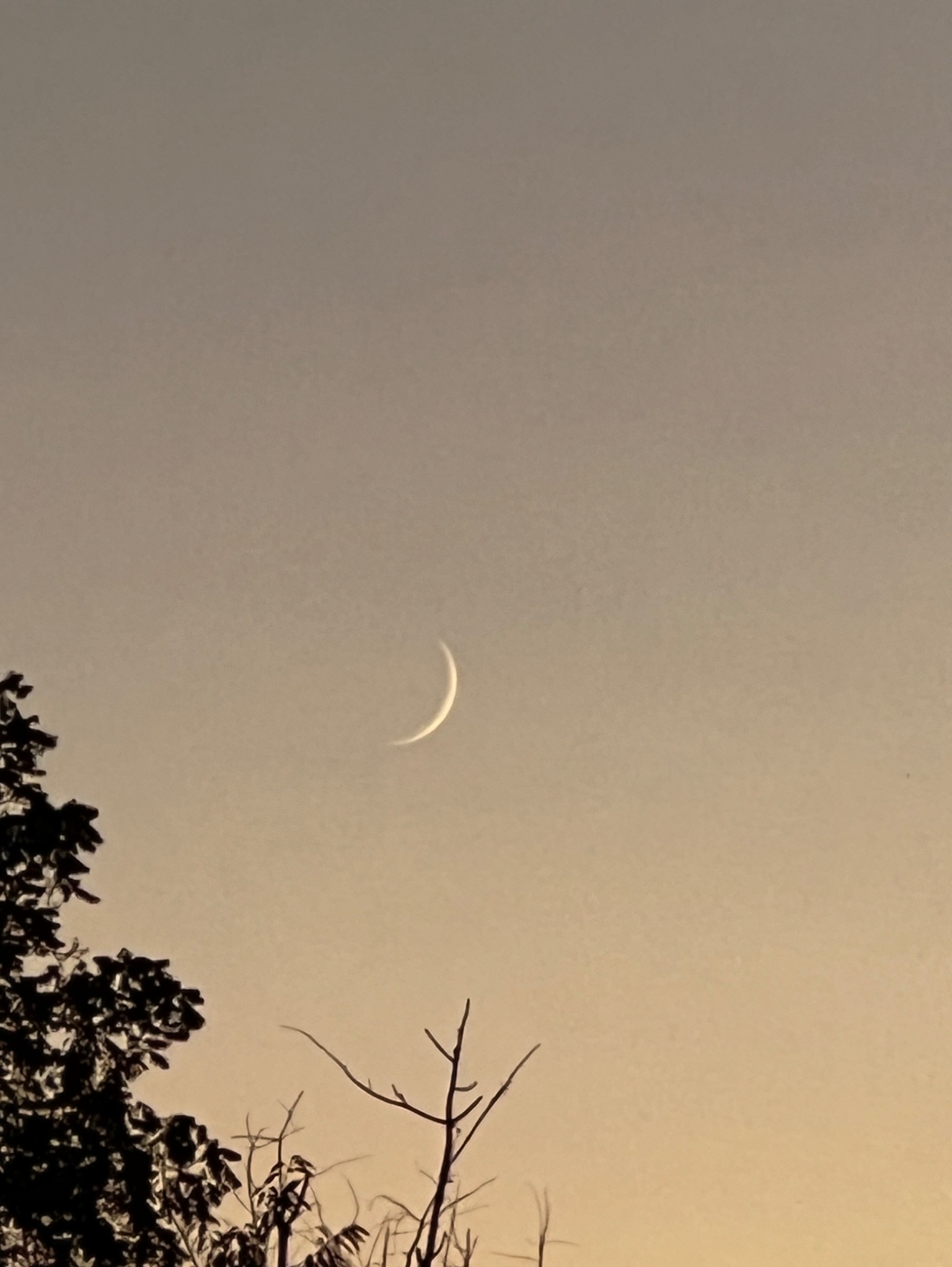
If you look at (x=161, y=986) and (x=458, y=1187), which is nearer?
(x=458, y=1187)

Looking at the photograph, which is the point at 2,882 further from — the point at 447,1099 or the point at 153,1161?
the point at 447,1099

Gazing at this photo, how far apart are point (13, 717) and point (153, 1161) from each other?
14.8ft

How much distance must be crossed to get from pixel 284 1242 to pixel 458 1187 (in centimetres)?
115

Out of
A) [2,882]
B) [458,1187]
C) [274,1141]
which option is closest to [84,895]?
[2,882]

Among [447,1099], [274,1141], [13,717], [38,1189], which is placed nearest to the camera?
[447,1099]

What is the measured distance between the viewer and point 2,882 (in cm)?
1931

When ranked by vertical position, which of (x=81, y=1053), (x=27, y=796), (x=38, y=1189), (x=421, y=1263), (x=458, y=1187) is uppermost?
(x=27, y=796)

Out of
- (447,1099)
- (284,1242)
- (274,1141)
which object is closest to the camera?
(447,1099)

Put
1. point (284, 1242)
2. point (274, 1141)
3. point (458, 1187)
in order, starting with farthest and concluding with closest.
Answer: point (274, 1141), point (458, 1187), point (284, 1242)

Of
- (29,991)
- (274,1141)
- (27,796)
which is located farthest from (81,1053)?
(274,1141)

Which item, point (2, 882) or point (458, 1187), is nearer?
point (458, 1187)

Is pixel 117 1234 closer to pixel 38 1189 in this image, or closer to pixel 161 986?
pixel 38 1189

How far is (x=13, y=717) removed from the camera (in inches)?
789

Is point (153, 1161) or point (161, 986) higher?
point (161, 986)
